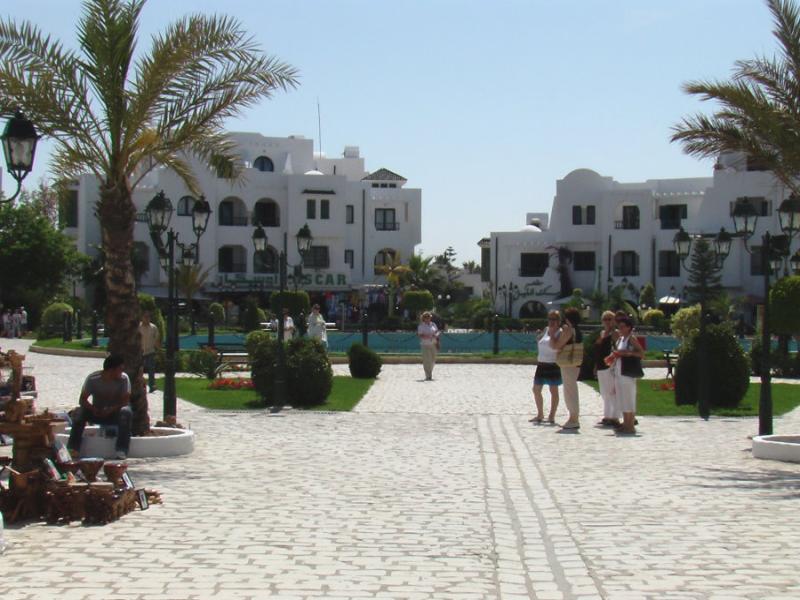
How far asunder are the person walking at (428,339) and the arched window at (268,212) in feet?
124

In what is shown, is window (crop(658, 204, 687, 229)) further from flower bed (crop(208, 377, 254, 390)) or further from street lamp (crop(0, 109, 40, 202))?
street lamp (crop(0, 109, 40, 202))

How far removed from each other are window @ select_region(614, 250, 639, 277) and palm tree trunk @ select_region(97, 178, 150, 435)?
50.1 m

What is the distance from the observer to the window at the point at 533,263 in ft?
210

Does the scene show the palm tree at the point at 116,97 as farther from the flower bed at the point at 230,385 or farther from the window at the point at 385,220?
the window at the point at 385,220

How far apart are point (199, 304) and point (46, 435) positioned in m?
52.8

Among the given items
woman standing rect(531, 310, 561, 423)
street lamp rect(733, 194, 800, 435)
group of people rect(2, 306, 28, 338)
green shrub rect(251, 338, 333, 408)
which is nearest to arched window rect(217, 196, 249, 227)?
group of people rect(2, 306, 28, 338)

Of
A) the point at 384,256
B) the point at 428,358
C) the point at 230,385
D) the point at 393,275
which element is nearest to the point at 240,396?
the point at 230,385

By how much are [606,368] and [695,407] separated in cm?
377

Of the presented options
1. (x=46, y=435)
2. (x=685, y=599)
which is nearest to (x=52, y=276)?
(x=46, y=435)

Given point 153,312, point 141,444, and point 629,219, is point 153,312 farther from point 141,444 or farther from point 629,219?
point 629,219

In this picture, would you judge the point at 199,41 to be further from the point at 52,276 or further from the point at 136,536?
the point at 52,276

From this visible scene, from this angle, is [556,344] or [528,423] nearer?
[556,344]

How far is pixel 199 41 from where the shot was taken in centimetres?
1316

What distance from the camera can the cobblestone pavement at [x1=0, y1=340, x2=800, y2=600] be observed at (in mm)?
6750
